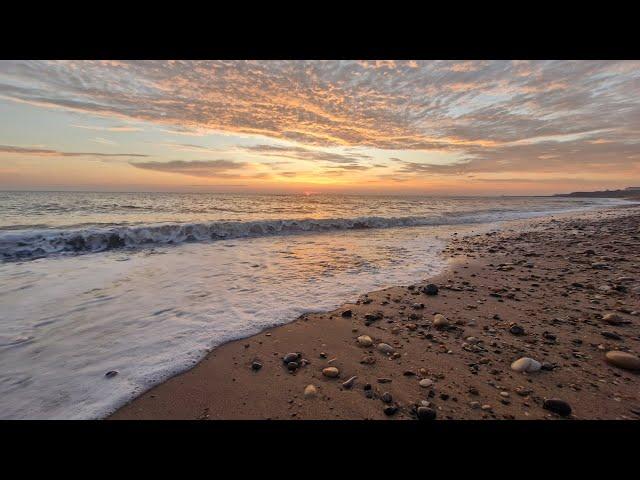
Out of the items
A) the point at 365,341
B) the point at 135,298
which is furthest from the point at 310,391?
the point at 135,298

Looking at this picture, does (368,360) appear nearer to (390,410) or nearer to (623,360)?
(390,410)

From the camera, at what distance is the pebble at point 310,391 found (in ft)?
8.50

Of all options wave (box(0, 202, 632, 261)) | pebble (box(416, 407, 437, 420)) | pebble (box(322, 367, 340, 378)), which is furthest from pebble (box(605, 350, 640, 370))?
wave (box(0, 202, 632, 261))

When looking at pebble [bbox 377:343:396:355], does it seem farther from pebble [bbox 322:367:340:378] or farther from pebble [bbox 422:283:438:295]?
pebble [bbox 422:283:438:295]

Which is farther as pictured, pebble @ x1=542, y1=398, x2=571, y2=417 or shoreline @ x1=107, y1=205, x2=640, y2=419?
shoreline @ x1=107, y1=205, x2=640, y2=419

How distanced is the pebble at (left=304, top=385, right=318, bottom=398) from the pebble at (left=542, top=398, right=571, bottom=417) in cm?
198

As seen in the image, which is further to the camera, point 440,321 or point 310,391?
point 440,321

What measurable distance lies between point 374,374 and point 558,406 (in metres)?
1.55

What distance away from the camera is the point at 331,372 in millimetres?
2908

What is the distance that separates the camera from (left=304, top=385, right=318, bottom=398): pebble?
2.59 m
